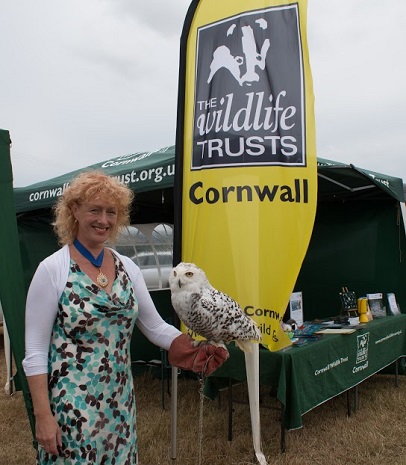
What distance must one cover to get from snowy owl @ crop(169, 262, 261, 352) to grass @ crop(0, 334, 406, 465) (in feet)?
5.26

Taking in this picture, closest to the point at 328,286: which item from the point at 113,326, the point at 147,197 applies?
the point at 147,197

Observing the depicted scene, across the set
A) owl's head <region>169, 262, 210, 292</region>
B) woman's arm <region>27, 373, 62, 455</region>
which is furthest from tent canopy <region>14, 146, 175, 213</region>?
woman's arm <region>27, 373, 62, 455</region>

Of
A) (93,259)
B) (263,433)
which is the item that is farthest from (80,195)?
(263,433)

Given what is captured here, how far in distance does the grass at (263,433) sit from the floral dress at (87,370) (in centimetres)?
187

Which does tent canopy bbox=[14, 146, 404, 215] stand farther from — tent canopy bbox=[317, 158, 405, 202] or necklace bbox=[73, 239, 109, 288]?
necklace bbox=[73, 239, 109, 288]

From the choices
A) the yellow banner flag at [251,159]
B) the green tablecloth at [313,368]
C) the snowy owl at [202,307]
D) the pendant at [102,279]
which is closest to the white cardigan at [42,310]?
the pendant at [102,279]

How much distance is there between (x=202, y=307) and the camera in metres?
1.94

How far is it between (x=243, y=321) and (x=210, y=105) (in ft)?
4.07

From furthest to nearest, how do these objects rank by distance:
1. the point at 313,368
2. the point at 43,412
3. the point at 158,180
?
the point at 158,180, the point at 313,368, the point at 43,412

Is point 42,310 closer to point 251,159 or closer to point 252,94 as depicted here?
point 251,159

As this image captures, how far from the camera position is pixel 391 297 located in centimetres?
523

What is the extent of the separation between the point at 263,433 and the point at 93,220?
2.75m

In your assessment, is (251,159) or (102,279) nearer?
(102,279)

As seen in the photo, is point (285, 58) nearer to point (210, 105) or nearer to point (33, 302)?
point (210, 105)
